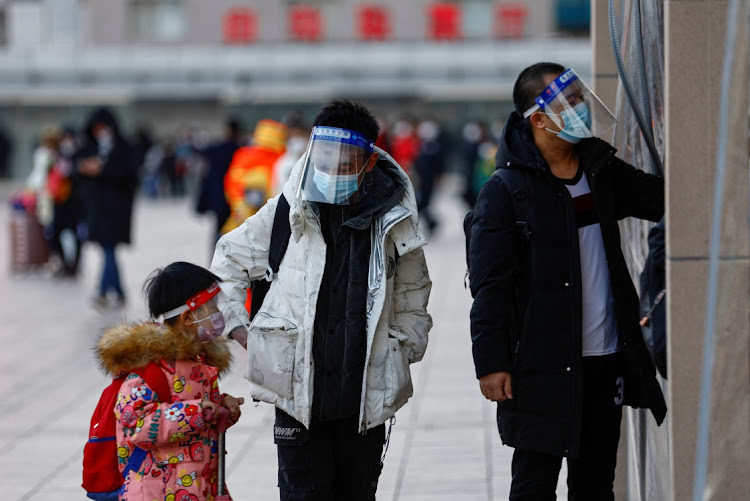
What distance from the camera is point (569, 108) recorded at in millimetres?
3754

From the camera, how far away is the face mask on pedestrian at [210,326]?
391 cm

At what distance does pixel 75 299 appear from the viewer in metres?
12.4

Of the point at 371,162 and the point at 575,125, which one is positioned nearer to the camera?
the point at 575,125

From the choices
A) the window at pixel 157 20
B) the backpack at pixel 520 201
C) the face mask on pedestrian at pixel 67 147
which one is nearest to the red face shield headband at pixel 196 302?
the backpack at pixel 520 201

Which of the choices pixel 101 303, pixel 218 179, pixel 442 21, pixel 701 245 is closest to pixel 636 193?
pixel 701 245

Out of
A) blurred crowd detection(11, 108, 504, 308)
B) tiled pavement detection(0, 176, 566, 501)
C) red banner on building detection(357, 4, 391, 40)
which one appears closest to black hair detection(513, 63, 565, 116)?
tiled pavement detection(0, 176, 566, 501)

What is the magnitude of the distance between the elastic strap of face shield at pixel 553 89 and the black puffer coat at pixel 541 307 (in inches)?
6.5

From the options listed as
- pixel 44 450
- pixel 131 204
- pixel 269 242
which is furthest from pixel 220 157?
pixel 269 242

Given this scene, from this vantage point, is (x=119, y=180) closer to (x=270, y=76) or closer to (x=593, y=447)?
(x=593, y=447)

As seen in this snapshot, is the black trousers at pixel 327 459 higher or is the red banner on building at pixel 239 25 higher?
the red banner on building at pixel 239 25

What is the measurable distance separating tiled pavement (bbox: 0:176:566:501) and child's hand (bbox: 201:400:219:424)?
551 millimetres

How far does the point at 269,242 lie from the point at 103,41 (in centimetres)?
4173

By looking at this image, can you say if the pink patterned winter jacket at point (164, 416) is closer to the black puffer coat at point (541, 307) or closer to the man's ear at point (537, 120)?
the black puffer coat at point (541, 307)

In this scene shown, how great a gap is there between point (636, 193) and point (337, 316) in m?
1.04
